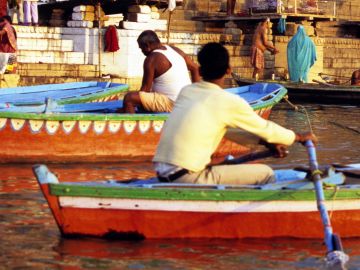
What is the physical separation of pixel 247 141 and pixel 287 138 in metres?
0.33

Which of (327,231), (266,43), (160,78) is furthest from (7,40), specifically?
(327,231)

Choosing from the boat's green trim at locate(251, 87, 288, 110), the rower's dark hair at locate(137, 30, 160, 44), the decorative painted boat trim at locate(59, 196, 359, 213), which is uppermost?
the rower's dark hair at locate(137, 30, 160, 44)

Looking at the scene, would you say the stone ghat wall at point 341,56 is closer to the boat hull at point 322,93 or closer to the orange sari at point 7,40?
the boat hull at point 322,93

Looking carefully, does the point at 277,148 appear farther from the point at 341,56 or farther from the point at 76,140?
the point at 341,56

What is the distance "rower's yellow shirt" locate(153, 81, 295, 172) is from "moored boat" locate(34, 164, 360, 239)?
0.21m

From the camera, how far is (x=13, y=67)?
20.4m

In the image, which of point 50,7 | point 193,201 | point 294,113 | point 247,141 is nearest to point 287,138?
point 247,141

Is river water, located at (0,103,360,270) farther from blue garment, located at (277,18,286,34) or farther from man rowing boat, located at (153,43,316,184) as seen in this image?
blue garment, located at (277,18,286,34)

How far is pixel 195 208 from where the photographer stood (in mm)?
7355

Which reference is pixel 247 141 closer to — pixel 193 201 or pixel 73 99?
pixel 193 201

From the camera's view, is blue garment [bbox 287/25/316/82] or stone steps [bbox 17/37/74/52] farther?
blue garment [bbox 287/25/316/82]

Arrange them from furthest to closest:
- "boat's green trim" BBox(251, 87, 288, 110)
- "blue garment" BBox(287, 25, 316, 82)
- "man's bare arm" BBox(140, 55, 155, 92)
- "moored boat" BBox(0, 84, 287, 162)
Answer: "blue garment" BBox(287, 25, 316, 82) → "boat's green trim" BBox(251, 87, 288, 110) → "moored boat" BBox(0, 84, 287, 162) → "man's bare arm" BBox(140, 55, 155, 92)

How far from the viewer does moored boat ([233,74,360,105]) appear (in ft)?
71.1

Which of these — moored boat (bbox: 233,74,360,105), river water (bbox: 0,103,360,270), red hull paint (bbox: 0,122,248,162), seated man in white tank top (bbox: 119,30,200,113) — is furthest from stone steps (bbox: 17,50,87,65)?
river water (bbox: 0,103,360,270)
